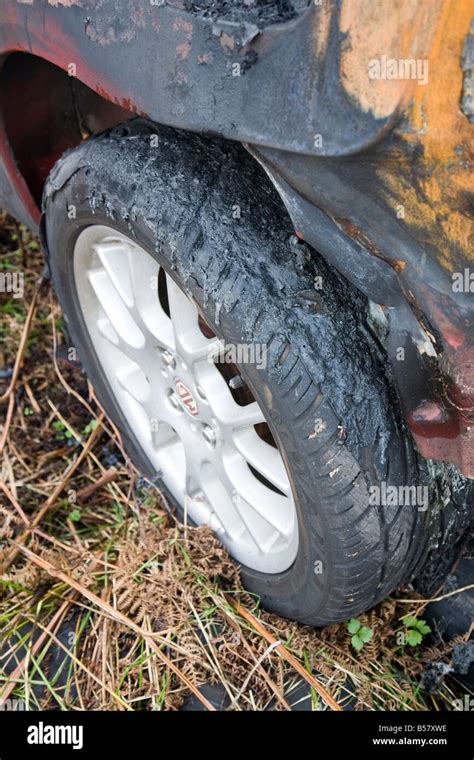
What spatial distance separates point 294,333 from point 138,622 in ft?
3.16

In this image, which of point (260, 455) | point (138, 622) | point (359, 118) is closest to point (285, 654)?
point (138, 622)

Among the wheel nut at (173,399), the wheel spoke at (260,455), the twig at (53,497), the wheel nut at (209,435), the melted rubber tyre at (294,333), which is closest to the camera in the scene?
the melted rubber tyre at (294,333)

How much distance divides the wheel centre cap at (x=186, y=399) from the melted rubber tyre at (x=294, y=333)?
0.43m

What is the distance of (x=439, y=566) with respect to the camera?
6.16ft

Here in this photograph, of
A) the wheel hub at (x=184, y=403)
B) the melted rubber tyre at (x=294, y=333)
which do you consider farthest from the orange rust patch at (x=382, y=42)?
the wheel hub at (x=184, y=403)

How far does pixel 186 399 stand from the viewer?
6.51ft

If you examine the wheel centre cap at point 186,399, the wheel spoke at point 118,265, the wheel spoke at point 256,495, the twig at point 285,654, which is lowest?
the twig at point 285,654

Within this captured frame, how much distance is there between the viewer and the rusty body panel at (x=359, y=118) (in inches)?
39.8

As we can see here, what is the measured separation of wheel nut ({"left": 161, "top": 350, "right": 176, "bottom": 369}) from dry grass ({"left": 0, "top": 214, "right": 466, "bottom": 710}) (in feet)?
1.49

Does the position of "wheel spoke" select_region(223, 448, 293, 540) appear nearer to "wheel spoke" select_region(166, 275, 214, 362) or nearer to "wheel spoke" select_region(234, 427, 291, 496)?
"wheel spoke" select_region(234, 427, 291, 496)

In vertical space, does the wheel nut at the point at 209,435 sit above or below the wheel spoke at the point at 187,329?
below

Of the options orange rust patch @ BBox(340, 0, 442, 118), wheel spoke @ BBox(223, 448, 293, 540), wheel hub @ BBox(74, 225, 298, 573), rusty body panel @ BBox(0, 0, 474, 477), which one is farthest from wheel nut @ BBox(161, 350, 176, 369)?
orange rust patch @ BBox(340, 0, 442, 118)

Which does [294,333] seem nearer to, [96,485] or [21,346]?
[96,485]

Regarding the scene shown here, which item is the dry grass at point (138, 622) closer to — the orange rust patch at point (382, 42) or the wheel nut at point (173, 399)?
the wheel nut at point (173, 399)
